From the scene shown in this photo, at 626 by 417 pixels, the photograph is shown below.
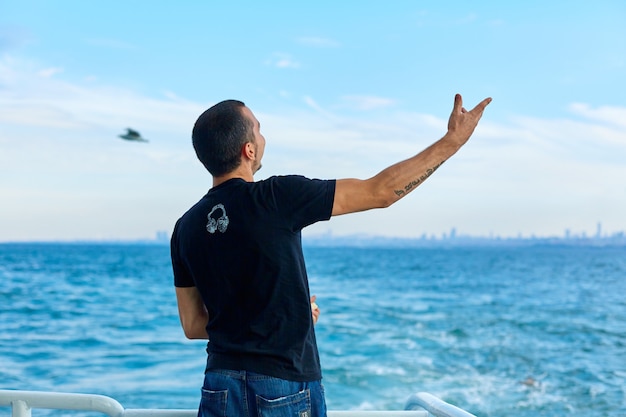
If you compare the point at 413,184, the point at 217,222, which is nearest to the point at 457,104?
the point at 413,184

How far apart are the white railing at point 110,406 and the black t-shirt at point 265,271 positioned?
301 mm

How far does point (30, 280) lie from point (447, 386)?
76.0 feet

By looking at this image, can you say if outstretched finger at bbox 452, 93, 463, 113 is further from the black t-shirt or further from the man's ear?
the man's ear

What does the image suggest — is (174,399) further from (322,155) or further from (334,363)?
(322,155)

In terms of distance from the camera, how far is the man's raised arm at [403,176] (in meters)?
1.61

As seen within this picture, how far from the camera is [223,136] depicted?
169cm

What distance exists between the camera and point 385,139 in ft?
148

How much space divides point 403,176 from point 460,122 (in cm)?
18

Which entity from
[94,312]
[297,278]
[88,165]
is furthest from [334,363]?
[88,165]

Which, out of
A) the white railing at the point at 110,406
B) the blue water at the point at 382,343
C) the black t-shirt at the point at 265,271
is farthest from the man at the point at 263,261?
the blue water at the point at 382,343

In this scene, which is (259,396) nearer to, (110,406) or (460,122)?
(110,406)

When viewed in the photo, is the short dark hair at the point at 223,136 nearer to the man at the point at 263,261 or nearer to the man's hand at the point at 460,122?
the man at the point at 263,261

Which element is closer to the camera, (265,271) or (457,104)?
(265,271)

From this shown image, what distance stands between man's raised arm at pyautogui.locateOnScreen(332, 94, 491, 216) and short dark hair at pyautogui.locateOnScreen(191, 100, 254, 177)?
25 centimetres
